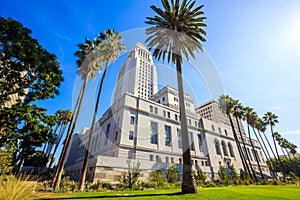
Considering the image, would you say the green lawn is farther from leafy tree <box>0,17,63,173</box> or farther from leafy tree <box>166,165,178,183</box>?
leafy tree <box>166,165,178,183</box>

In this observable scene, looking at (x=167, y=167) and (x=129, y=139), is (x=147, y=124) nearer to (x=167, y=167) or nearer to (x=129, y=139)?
(x=129, y=139)

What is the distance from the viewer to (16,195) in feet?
11.4

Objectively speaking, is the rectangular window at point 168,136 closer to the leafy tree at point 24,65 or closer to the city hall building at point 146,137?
the city hall building at point 146,137

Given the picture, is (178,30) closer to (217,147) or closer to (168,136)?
(168,136)

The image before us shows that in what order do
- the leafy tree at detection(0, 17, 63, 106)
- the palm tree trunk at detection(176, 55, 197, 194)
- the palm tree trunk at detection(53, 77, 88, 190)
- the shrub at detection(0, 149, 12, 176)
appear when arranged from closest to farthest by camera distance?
the shrub at detection(0, 149, 12, 176) → the palm tree trunk at detection(176, 55, 197, 194) → the leafy tree at detection(0, 17, 63, 106) → the palm tree trunk at detection(53, 77, 88, 190)

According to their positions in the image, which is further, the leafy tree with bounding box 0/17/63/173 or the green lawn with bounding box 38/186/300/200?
the leafy tree with bounding box 0/17/63/173

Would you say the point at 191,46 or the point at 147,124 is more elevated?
the point at 191,46

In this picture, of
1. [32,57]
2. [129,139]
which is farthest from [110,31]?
[129,139]

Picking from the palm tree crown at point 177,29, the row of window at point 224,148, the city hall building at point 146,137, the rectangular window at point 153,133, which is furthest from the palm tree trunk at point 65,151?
the row of window at point 224,148

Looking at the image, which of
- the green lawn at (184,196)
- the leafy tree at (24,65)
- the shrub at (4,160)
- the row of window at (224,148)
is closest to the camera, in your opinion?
the green lawn at (184,196)

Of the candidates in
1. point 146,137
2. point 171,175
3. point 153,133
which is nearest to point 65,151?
point 171,175

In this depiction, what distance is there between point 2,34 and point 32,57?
7.49 feet

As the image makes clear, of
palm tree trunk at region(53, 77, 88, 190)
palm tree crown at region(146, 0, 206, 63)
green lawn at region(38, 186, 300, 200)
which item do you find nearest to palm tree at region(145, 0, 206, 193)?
palm tree crown at region(146, 0, 206, 63)

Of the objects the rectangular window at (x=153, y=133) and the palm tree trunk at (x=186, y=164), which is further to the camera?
the rectangular window at (x=153, y=133)
